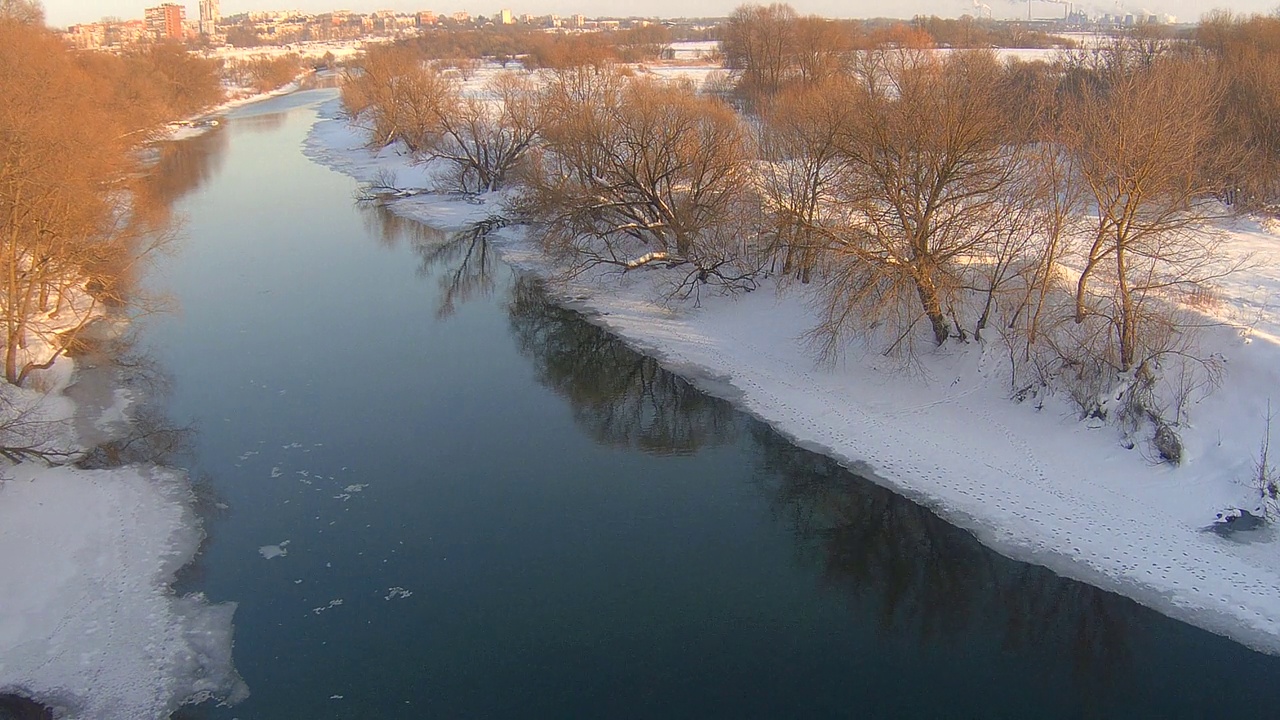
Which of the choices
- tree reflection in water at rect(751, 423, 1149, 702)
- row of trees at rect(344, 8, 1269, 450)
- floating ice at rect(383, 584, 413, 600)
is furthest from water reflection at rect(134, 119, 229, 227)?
tree reflection in water at rect(751, 423, 1149, 702)

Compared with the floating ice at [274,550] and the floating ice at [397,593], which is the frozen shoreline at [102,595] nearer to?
the floating ice at [274,550]

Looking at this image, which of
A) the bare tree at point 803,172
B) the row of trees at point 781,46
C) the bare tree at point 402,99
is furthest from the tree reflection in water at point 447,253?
the row of trees at point 781,46

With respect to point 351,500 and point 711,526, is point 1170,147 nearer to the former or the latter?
point 711,526

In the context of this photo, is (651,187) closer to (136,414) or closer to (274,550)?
(136,414)

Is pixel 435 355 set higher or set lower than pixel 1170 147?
lower

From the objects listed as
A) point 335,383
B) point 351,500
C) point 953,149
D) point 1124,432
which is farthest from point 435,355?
point 1124,432

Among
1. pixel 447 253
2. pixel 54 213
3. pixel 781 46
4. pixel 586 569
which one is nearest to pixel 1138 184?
pixel 586 569

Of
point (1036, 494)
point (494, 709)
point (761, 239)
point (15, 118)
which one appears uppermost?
point (15, 118)
